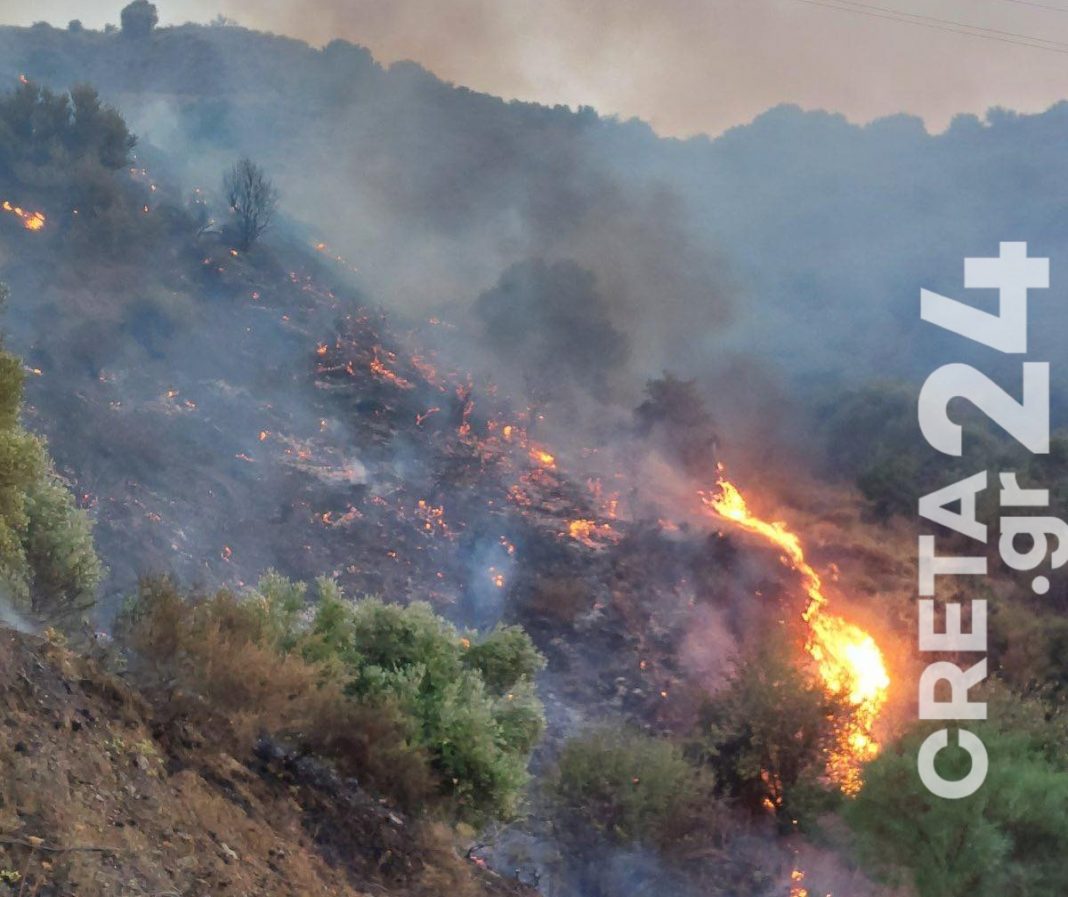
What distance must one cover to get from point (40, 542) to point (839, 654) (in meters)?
24.9

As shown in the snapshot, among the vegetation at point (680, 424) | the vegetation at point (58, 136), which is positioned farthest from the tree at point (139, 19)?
the vegetation at point (680, 424)

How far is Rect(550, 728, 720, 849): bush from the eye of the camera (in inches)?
722

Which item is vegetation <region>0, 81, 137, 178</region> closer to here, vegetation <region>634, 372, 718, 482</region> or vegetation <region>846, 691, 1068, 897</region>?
vegetation <region>634, 372, 718, 482</region>

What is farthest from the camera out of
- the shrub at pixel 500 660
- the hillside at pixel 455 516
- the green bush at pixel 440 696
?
the shrub at pixel 500 660

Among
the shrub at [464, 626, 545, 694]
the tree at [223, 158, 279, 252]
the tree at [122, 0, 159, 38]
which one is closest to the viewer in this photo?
the shrub at [464, 626, 545, 694]

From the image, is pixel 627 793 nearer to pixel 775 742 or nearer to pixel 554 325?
pixel 775 742

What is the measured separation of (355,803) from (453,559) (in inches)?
717

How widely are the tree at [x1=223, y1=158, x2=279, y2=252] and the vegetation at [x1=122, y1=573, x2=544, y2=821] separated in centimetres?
3254

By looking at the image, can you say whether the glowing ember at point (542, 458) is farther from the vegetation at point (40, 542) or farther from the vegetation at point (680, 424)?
the vegetation at point (40, 542)

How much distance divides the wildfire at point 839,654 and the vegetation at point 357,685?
870 centimetres

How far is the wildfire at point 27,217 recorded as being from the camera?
114ft

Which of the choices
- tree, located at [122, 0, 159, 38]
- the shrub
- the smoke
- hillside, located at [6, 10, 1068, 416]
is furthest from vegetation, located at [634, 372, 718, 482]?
tree, located at [122, 0, 159, 38]

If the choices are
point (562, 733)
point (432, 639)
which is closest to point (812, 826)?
point (562, 733)

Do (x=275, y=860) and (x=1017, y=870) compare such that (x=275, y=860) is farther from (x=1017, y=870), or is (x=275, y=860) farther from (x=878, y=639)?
(x=878, y=639)
